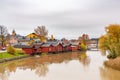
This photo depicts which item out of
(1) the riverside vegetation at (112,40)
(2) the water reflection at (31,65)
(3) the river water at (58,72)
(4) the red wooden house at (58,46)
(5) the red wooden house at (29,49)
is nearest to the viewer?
(3) the river water at (58,72)

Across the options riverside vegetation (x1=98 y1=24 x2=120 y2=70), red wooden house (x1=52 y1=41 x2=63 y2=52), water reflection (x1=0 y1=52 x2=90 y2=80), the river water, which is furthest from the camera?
red wooden house (x1=52 y1=41 x2=63 y2=52)

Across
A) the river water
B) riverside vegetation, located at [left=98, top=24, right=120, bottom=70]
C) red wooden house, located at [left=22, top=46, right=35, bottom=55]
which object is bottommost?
the river water

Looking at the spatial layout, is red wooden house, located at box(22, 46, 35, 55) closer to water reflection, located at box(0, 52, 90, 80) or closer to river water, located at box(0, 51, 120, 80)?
water reflection, located at box(0, 52, 90, 80)

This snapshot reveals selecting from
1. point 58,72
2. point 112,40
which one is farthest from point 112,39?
point 58,72

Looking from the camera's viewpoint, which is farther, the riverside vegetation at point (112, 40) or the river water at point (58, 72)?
the riverside vegetation at point (112, 40)

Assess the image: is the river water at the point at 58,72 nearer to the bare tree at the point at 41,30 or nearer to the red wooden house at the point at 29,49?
the red wooden house at the point at 29,49

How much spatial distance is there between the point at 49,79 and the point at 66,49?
A: 62.5m

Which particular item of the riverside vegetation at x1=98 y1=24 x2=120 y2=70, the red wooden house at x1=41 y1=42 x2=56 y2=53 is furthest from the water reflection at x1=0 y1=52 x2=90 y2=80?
the red wooden house at x1=41 y1=42 x2=56 y2=53

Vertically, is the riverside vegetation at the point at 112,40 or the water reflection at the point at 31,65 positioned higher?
the riverside vegetation at the point at 112,40

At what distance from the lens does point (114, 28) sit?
35.8 m

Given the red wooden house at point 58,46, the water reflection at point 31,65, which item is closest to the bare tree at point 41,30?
the red wooden house at point 58,46

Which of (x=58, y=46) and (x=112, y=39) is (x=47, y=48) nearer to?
(x=58, y=46)

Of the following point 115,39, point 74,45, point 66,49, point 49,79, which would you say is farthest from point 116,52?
point 74,45

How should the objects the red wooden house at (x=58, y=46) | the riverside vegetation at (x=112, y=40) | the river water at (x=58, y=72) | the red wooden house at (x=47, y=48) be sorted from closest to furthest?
the river water at (x=58, y=72)
the riverside vegetation at (x=112, y=40)
the red wooden house at (x=47, y=48)
the red wooden house at (x=58, y=46)
